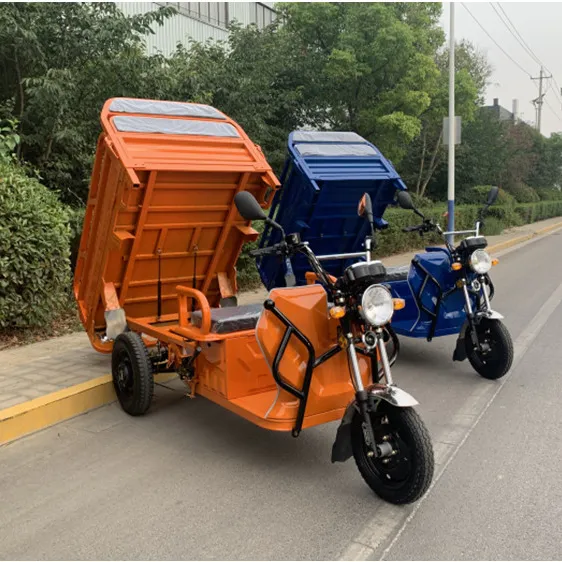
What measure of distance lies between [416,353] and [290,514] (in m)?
3.70

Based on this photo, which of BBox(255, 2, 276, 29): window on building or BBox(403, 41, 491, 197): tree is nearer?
BBox(403, 41, 491, 197): tree

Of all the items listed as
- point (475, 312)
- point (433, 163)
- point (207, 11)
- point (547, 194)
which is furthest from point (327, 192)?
point (547, 194)

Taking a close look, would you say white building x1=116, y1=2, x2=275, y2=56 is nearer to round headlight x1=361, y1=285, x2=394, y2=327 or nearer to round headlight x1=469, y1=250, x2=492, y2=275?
round headlight x1=469, y1=250, x2=492, y2=275

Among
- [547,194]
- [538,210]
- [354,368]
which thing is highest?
[354,368]

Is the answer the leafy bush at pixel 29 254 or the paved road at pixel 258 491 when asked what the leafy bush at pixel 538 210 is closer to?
the leafy bush at pixel 29 254

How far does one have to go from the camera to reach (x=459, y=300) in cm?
588

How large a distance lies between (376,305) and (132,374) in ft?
7.12

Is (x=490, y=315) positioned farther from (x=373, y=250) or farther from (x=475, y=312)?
(x=373, y=250)

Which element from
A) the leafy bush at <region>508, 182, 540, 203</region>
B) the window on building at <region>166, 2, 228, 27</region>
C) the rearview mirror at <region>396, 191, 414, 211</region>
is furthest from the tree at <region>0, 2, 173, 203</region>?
the leafy bush at <region>508, 182, 540, 203</region>

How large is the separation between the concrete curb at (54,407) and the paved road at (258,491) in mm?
105

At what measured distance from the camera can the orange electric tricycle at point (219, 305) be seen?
3281 millimetres

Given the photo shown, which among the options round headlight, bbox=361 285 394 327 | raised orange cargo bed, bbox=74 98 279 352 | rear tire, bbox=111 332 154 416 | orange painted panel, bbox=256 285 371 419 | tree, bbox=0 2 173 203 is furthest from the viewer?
tree, bbox=0 2 173 203

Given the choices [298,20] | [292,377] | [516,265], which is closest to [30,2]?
[292,377]

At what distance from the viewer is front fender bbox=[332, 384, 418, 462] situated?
10.3 ft
